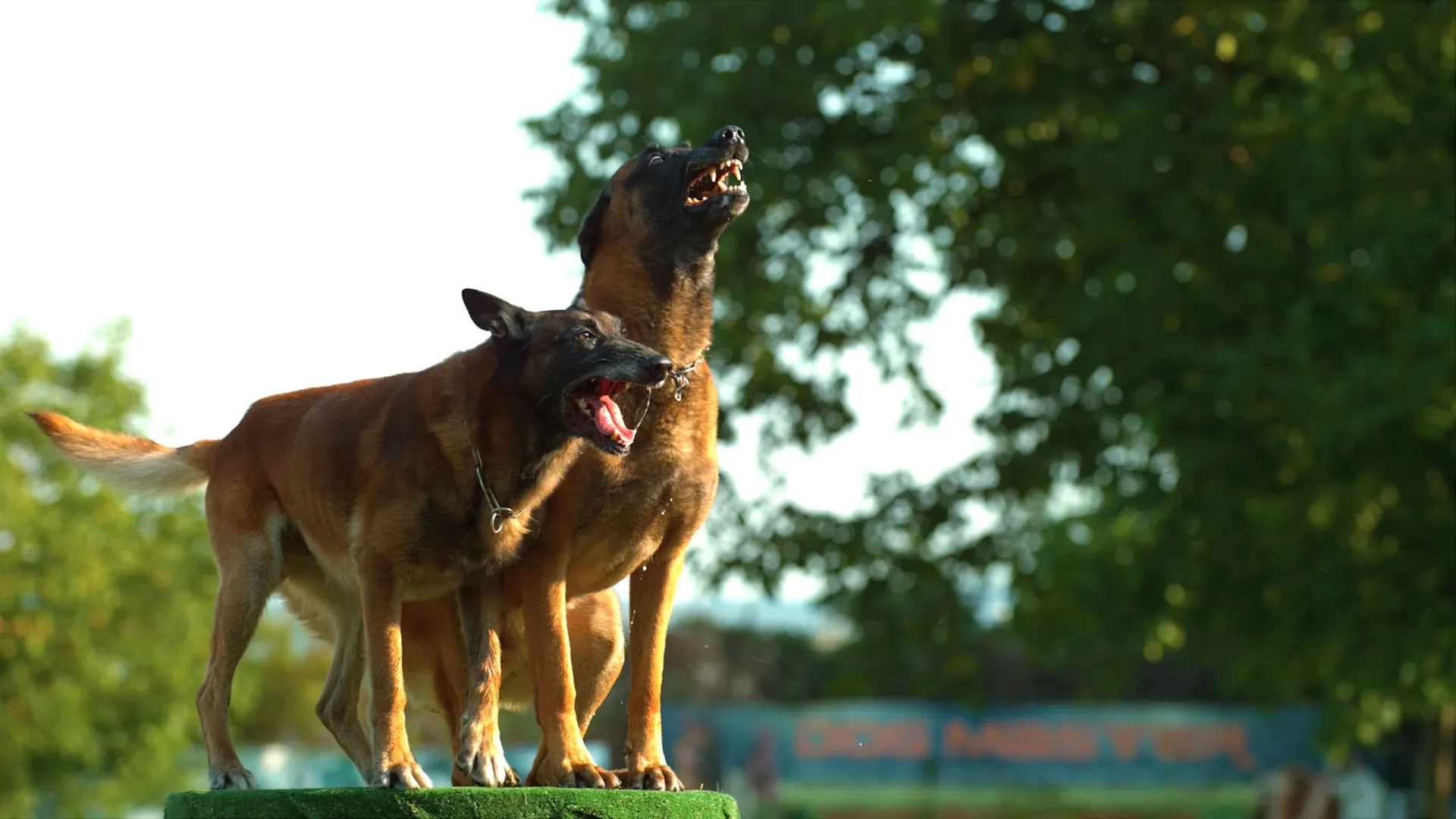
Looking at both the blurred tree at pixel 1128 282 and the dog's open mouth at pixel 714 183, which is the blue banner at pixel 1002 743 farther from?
the dog's open mouth at pixel 714 183

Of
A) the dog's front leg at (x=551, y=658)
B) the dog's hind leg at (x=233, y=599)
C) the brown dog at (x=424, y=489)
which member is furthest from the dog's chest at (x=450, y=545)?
the dog's hind leg at (x=233, y=599)

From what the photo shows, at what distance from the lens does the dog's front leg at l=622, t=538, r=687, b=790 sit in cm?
645

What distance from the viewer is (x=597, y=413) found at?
5887 millimetres

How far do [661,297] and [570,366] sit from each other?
29.0 inches

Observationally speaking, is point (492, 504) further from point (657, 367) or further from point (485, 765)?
point (485, 765)

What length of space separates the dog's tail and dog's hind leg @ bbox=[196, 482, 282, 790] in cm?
66

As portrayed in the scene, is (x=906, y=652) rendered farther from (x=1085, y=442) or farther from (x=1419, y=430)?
(x=1419, y=430)

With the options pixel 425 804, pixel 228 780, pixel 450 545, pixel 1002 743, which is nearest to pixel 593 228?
pixel 450 545

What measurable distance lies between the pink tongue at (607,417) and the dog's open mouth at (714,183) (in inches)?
35.2

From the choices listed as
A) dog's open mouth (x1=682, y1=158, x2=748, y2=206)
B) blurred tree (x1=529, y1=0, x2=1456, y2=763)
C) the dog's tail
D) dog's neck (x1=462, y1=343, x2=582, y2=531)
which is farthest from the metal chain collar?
blurred tree (x1=529, y1=0, x2=1456, y2=763)

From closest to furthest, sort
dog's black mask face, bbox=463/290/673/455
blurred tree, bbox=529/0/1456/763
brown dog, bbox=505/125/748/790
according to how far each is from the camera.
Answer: dog's black mask face, bbox=463/290/673/455 → brown dog, bbox=505/125/748/790 → blurred tree, bbox=529/0/1456/763

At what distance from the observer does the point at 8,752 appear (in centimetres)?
3108

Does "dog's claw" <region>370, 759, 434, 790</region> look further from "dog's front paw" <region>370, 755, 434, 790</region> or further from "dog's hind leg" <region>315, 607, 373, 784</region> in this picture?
"dog's hind leg" <region>315, 607, 373, 784</region>

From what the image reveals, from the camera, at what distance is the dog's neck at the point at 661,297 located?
6.46 meters
